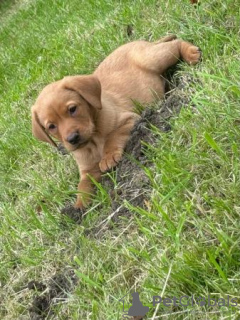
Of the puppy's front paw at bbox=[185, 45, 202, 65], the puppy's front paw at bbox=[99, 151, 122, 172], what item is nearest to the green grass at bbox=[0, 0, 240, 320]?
the puppy's front paw at bbox=[185, 45, 202, 65]

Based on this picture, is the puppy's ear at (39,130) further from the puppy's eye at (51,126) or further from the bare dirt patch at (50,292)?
the bare dirt patch at (50,292)

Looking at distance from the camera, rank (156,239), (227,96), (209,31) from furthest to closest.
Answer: (209,31) → (227,96) → (156,239)

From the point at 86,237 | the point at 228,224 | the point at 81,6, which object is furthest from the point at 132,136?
the point at 81,6

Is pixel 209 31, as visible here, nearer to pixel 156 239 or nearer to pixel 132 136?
pixel 132 136

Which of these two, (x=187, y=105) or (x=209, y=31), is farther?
(x=209, y=31)

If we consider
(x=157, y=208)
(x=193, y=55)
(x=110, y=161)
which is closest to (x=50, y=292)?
(x=157, y=208)

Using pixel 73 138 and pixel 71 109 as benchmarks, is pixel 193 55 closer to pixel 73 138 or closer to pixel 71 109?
pixel 71 109
